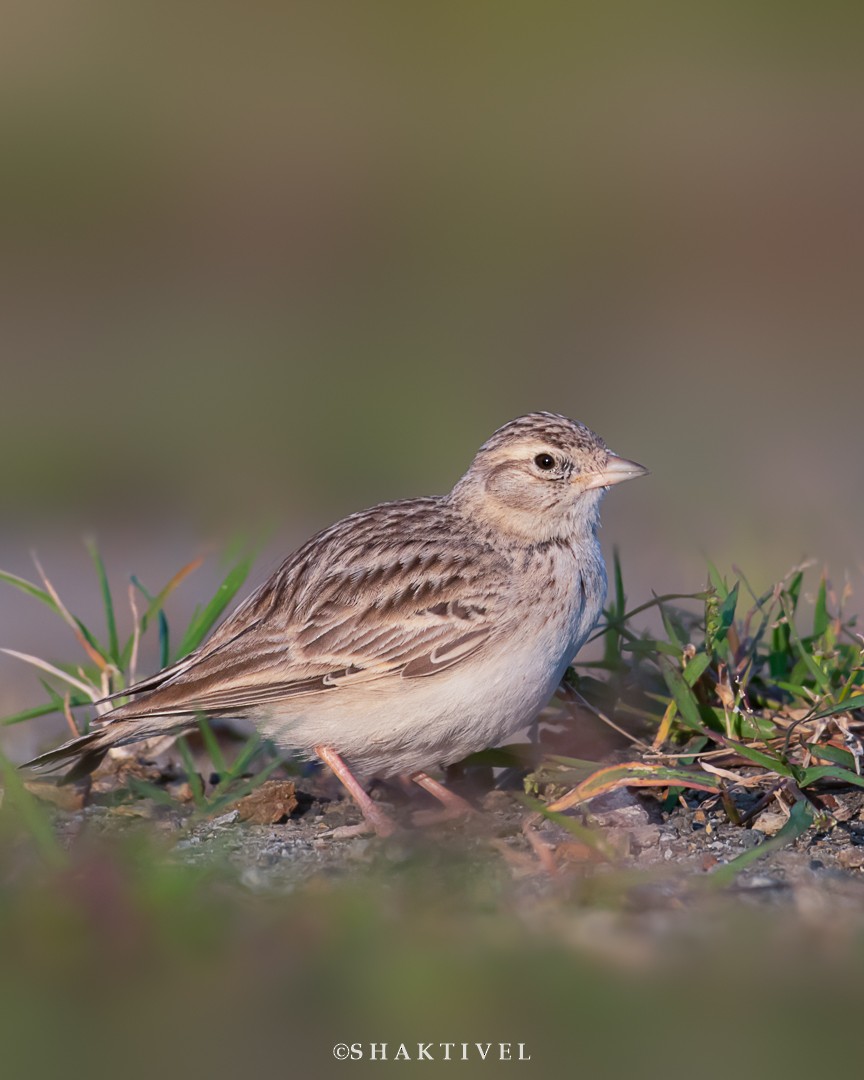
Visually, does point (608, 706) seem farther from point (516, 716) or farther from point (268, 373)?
point (268, 373)

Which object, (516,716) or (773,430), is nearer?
(516,716)

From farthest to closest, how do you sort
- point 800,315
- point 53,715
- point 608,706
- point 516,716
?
point 800,315 → point 53,715 → point 608,706 → point 516,716

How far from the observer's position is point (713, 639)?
622 cm

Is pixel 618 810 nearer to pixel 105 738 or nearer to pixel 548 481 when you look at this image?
pixel 548 481

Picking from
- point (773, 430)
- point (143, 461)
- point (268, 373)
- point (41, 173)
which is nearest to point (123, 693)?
point (143, 461)

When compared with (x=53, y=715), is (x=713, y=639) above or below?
above

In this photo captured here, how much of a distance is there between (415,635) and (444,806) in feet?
2.23

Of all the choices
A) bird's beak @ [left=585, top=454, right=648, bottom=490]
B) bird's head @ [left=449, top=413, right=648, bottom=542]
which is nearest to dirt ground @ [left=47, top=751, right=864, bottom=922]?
bird's head @ [left=449, top=413, right=648, bottom=542]

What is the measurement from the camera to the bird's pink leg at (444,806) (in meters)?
6.25

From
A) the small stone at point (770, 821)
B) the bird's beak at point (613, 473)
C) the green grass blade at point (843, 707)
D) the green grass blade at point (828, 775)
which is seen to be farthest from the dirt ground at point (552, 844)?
the bird's beak at point (613, 473)

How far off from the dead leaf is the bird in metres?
0.17

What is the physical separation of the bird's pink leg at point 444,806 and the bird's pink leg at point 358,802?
14 centimetres

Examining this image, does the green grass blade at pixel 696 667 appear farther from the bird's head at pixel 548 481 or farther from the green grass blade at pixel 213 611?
the green grass blade at pixel 213 611

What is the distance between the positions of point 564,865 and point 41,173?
23.2 m
